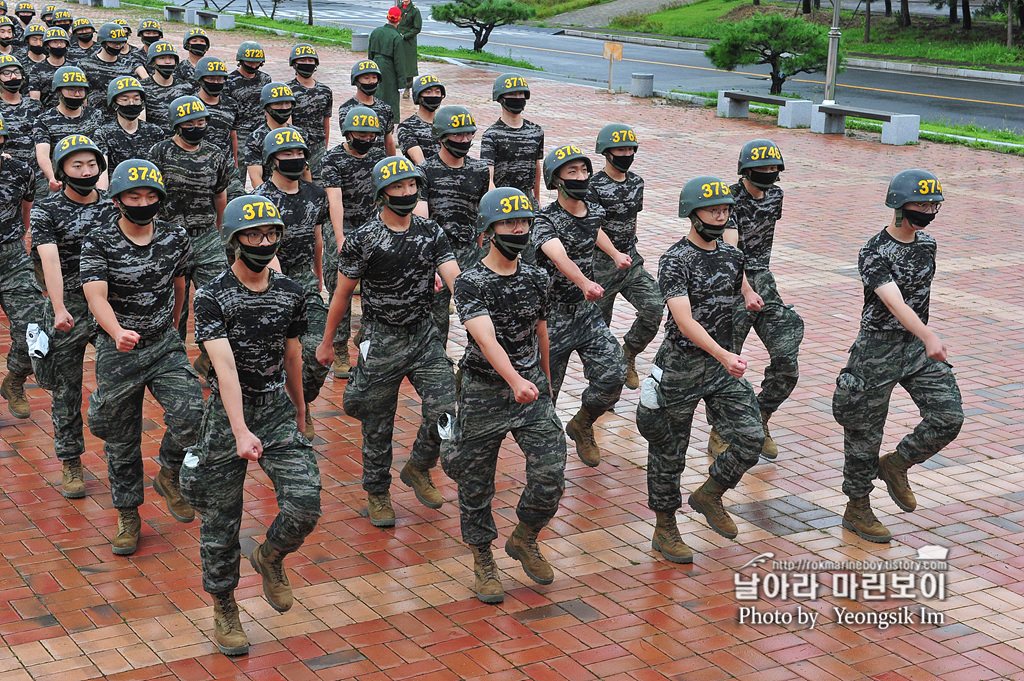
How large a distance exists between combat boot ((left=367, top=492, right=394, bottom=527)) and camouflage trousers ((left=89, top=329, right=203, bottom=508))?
1241 mm

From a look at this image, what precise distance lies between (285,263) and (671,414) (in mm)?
3370

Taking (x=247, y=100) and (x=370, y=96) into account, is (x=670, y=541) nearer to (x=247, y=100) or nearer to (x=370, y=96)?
(x=370, y=96)

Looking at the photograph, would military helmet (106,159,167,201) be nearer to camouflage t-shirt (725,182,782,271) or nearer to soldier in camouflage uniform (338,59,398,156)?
camouflage t-shirt (725,182,782,271)

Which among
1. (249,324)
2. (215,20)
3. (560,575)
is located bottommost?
(560,575)

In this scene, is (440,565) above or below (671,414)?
below

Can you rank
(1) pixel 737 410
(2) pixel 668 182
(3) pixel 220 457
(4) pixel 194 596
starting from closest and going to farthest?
(3) pixel 220 457 < (4) pixel 194 596 < (1) pixel 737 410 < (2) pixel 668 182

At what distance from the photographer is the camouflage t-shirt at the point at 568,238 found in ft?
27.3

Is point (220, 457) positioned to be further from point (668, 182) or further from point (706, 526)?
point (668, 182)

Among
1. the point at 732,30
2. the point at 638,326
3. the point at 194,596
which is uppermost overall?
the point at 732,30

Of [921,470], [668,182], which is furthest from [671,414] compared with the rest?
[668,182]

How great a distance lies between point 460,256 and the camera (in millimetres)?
9906

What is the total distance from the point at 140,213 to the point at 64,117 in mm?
4638

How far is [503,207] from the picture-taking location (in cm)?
663

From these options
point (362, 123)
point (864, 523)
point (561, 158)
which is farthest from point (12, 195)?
point (864, 523)
